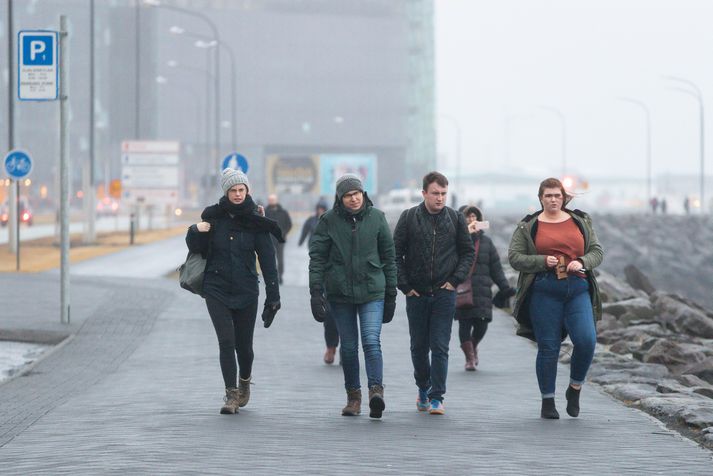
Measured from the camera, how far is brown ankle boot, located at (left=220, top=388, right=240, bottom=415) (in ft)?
35.3

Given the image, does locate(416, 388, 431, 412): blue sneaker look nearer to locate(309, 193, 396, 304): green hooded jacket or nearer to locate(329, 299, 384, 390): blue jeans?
locate(329, 299, 384, 390): blue jeans

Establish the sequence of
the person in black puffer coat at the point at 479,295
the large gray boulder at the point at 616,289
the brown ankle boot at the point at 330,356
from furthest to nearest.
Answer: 1. the large gray boulder at the point at 616,289
2. the brown ankle boot at the point at 330,356
3. the person in black puffer coat at the point at 479,295

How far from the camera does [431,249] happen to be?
36.2 feet

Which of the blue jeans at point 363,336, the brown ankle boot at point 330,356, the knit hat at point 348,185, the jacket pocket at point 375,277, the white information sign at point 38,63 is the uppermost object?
the white information sign at point 38,63

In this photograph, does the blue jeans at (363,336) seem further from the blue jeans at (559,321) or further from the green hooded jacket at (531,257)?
the blue jeans at (559,321)

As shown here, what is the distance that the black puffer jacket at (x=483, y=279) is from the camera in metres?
15.0

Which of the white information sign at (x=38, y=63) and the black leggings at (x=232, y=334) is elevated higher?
the white information sign at (x=38, y=63)

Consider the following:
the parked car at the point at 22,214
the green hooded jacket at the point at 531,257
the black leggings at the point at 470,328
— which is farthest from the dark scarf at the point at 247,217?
the parked car at the point at 22,214

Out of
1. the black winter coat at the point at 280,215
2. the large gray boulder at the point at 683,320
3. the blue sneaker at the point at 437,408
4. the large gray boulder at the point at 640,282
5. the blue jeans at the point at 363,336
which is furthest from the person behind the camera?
the large gray boulder at the point at 640,282

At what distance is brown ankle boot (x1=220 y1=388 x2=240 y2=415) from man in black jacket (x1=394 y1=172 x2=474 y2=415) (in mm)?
1377

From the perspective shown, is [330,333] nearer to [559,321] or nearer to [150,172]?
[559,321]

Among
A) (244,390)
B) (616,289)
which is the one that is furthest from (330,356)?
(616,289)

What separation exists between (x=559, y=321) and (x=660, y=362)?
6046 mm

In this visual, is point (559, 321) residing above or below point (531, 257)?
below
